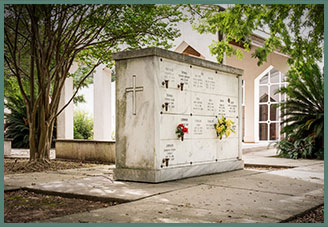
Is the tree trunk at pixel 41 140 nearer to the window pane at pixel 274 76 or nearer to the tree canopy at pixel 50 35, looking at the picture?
the tree canopy at pixel 50 35

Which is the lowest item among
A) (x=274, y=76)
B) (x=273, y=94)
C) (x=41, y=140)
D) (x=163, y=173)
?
(x=163, y=173)

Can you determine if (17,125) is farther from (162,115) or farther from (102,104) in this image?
(162,115)

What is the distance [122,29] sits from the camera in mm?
11305

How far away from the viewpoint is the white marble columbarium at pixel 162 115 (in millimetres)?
7664

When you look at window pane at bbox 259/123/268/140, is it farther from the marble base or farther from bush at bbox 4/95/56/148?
the marble base

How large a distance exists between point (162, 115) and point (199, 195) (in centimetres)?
205

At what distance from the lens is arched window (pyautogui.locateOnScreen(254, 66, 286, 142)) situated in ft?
64.5

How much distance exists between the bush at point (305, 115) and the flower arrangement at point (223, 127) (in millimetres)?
4466

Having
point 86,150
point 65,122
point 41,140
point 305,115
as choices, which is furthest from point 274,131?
point 41,140

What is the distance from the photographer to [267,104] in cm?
1989

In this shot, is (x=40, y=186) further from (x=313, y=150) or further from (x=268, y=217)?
(x=313, y=150)

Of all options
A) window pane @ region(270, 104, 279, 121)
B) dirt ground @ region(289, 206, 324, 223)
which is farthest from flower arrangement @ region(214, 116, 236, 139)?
window pane @ region(270, 104, 279, 121)

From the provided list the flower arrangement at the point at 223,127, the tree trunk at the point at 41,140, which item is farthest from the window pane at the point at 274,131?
the tree trunk at the point at 41,140

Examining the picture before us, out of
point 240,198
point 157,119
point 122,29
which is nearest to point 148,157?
point 157,119
